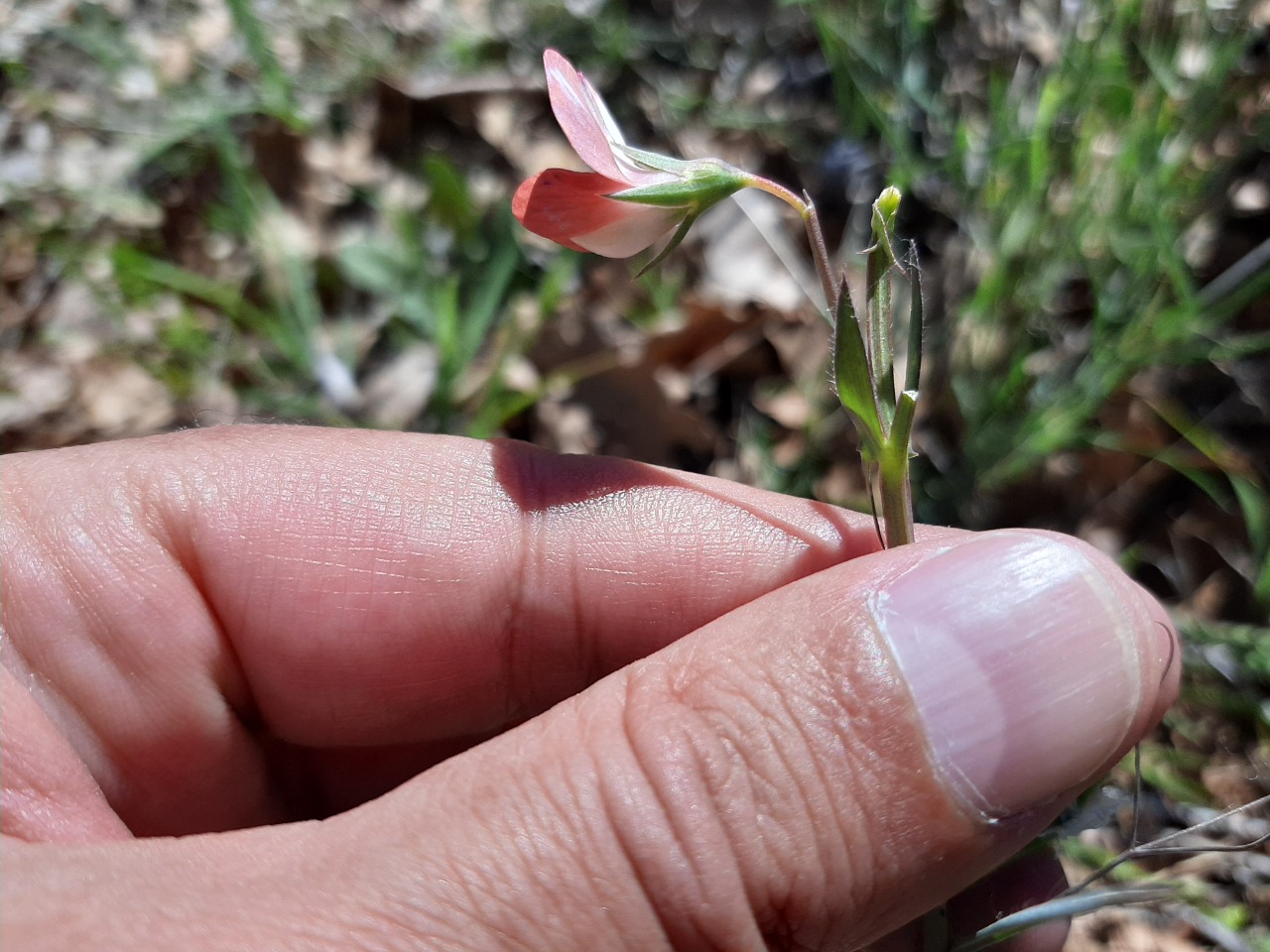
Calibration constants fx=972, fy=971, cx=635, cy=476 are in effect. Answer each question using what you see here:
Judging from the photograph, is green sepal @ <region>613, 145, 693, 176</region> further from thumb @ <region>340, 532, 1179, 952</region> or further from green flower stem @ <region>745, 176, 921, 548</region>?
thumb @ <region>340, 532, 1179, 952</region>

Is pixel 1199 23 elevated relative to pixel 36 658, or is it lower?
elevated

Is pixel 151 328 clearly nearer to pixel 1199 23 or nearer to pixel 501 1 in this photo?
pixel 501 1

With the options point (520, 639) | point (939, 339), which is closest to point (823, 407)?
point (939, 339)

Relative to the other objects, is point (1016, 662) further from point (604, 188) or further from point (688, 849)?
point (604, 188)

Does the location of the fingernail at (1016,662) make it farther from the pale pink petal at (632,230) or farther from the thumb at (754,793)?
the pale pink petal at (632,230)

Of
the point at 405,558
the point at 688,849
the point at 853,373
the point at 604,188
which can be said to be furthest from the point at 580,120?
the point at 688,849

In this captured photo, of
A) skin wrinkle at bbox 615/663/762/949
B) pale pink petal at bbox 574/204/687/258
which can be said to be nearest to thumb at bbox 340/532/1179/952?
skin wrinkle at bbox 615/663/762/949

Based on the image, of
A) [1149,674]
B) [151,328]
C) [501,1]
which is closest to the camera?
A: [1149,674]
